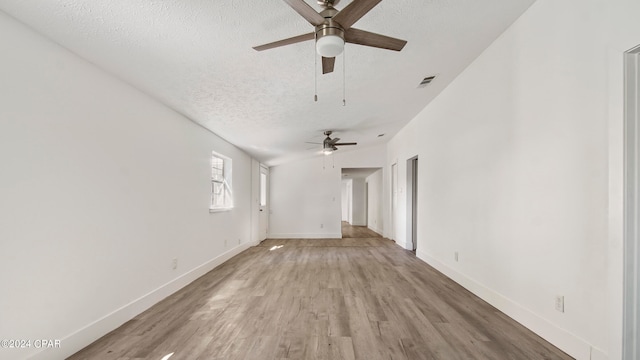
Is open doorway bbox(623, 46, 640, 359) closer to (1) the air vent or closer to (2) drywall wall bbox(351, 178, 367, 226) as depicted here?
(1) the air vent

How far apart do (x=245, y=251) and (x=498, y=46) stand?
18.0ft

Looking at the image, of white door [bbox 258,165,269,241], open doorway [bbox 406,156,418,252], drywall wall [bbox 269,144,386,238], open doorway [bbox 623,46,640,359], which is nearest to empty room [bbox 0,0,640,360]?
open doorway [bbox 623,46,640,359]

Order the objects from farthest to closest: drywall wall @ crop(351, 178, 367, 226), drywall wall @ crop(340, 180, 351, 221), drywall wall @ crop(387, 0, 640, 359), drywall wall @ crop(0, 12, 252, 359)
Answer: drywall wall @ crop(340, 180, 351, 221) → drywall wall @ crop(351, 178, 367, 226) → drywall wall @ crop(387, 0, 640, 359) → drywall wall @ crop(0, 12, 252, 359)

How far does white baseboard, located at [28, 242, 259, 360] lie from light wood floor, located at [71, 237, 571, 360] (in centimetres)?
6

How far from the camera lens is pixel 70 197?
1.95 m

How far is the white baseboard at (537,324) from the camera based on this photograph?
183 cm

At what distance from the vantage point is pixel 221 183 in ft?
16.5

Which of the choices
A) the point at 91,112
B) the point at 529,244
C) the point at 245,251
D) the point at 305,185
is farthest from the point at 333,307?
the point at 305,185

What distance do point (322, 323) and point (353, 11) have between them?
7.84ft

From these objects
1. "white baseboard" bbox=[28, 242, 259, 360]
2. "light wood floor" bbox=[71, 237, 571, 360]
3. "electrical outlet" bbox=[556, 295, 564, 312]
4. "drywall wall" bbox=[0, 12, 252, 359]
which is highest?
"drywall wall" bbox=[0, 12, 252, 359]

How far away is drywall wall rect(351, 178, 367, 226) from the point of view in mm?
12492

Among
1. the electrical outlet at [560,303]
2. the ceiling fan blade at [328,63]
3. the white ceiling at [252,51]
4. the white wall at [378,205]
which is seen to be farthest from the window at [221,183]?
the white wall at [378,205]

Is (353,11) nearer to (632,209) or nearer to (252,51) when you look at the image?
(252,51)

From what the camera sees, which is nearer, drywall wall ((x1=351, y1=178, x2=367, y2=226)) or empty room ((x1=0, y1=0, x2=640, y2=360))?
empty room ((x1=0, y1=0, x2=640, y2=360))
